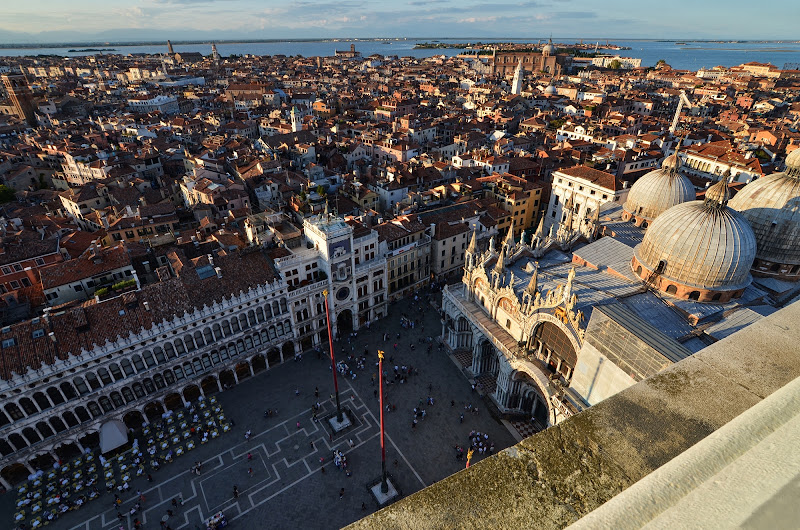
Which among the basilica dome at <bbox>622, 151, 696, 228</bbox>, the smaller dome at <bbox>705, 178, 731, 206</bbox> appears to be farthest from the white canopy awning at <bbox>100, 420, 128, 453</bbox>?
the basilica dome at <bbox>622, 151, 696, 228</bbox>

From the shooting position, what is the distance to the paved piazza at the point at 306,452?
34312 millimetres

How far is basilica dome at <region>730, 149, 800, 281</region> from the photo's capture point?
38469 millimetres

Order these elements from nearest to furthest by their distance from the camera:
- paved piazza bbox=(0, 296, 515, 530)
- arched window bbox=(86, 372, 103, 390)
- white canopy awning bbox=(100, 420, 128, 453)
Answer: paved piazza bbox=(0, 296, 515, 530) → arched window bbox=(86, 372, 103, 390) → white canopy awning bbox=(100, 420, 128, 453)

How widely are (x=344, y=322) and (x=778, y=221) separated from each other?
46.4 m

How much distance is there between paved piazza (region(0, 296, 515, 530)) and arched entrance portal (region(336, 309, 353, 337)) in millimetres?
4512

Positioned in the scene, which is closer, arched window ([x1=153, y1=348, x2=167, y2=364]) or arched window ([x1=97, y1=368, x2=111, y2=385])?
arched window ([x1=97, y1=368, x2=111, y2=385])

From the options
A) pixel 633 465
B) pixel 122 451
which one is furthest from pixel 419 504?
pixel 122 451

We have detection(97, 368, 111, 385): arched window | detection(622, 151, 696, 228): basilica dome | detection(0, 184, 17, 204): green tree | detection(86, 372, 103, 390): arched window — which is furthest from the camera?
detection(0, 184, 17, 204): green tree

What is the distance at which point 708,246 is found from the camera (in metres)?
35.0

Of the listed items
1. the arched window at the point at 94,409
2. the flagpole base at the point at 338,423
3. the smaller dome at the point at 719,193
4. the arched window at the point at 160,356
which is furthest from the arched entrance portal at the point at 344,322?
the smaller dome at the point at 719,193

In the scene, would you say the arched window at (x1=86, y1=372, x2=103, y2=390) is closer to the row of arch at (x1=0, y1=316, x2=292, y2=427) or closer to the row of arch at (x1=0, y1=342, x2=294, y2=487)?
the row of arch at (x1=0, y1=316, x2=292, y2=427)

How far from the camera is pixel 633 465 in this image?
4836 millimetres

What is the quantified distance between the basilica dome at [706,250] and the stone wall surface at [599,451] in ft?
115

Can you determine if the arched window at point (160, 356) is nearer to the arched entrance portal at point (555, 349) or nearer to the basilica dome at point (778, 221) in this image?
the arched entrance portal at point (555, 349)
